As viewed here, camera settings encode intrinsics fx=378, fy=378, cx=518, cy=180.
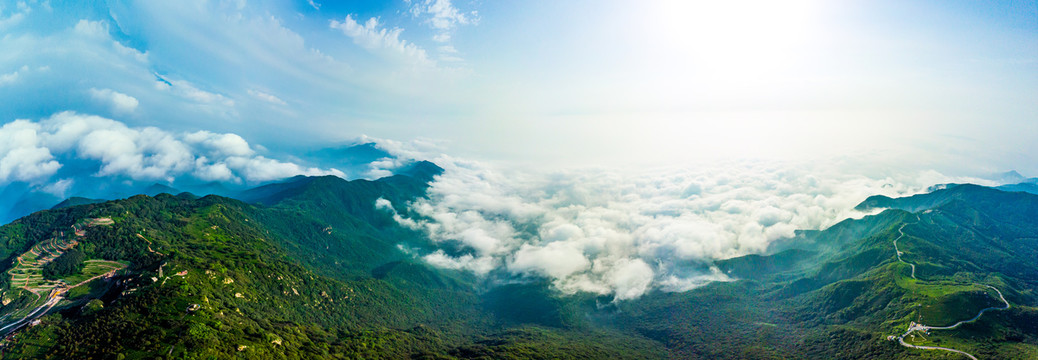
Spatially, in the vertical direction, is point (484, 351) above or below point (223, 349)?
below

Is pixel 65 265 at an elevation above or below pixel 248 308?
above

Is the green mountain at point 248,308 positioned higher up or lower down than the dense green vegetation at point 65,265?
lower down

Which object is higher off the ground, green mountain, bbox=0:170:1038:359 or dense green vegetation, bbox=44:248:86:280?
dense green vegetation, bbox=44:248:86:280

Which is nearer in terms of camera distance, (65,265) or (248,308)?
(65,265)

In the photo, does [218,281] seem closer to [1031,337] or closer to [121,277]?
[121,277]

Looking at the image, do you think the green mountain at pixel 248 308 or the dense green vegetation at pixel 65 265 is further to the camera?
the dense green vegetation at pixel 65 265

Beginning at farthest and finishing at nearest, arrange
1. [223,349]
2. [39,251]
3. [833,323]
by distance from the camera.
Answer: [833,323]
[39,251]
[223,349]

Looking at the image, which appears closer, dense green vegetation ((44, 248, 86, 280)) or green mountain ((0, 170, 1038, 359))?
green mountain ((0, 170, 1038, 359))

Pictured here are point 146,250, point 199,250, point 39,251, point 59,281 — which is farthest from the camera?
point 199,250

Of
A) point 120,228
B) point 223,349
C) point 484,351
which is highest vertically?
point 120,228

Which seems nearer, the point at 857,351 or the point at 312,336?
the point at 312,336

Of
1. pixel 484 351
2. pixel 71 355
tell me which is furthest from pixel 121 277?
pixel 484 351
